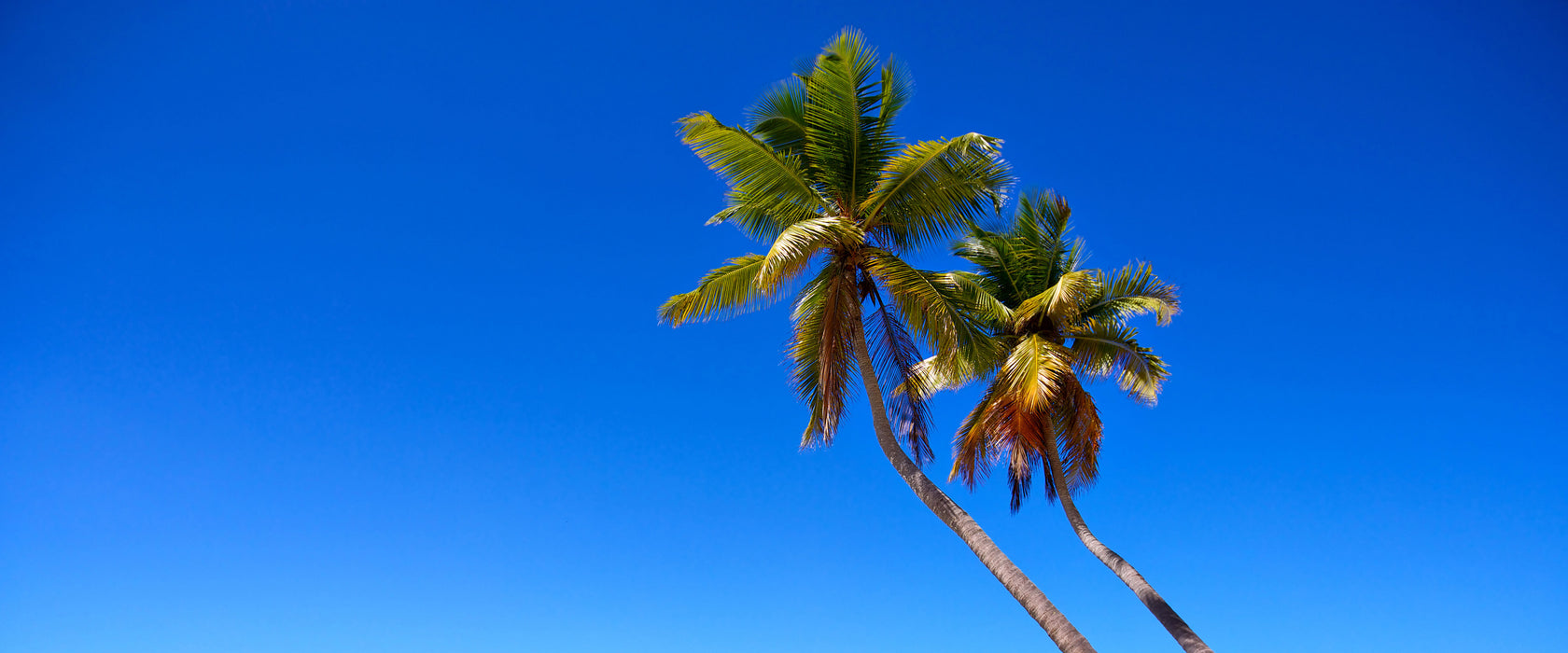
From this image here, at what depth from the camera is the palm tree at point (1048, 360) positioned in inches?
505

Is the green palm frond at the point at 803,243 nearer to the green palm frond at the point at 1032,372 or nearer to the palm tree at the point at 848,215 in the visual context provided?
the palm tree at the point at 848,215

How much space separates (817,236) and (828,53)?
112 inches

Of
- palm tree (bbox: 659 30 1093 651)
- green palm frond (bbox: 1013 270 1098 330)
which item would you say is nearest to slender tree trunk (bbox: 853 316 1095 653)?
palm tree (bbox: 659 30 1093 651)

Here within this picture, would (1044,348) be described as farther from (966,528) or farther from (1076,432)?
(966,528)

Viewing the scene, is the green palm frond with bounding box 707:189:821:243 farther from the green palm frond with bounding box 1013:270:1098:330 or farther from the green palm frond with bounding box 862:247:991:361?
the green palm frond with bounding box 1013:270:1098:330

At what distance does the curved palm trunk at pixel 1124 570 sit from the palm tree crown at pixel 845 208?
385 cm

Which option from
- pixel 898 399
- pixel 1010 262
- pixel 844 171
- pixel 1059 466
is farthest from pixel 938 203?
pixel 1059 466

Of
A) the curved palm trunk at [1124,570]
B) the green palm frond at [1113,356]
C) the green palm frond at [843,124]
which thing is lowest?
the curved palm trunk at [1124,570]

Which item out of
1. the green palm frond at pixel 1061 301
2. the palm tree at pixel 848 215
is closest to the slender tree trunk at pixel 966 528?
the palm tree at pixel 848 215

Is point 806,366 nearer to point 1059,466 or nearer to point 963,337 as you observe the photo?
point 963,337

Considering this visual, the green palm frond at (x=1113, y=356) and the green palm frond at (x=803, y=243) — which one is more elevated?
the green palm frond at (x=803, y=243)

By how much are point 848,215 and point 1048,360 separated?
13.2 feet

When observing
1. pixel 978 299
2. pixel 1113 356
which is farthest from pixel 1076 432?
pixel 978 299

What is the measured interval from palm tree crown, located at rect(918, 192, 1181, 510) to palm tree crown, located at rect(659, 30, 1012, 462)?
1.21 m
